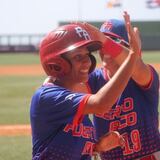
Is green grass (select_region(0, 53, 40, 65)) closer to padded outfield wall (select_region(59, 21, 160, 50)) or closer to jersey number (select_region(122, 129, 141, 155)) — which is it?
padded outfield wall (select_region(59, 21, 160, 50))

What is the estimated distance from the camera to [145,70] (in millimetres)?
4012

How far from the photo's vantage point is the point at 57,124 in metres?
3.25

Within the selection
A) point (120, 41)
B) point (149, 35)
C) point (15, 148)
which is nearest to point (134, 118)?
point (120, 41)

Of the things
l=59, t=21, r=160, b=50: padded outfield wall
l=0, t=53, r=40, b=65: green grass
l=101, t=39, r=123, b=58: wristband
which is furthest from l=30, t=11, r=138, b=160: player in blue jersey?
l=59, t=21, r=160, b=50: padded outfield wall

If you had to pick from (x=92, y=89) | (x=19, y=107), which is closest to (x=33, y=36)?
(x=19, y=107)

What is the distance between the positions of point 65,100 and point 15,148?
5.53 m

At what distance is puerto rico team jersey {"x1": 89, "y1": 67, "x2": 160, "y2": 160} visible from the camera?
414 cm

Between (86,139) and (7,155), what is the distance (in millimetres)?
4880

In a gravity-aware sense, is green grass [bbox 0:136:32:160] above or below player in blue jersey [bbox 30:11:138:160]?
below

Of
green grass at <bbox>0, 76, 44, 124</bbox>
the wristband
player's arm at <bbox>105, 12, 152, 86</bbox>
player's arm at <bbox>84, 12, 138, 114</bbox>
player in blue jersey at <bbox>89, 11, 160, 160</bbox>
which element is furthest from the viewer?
green grass at <bbox>0, 76, 44, 124</bbox>

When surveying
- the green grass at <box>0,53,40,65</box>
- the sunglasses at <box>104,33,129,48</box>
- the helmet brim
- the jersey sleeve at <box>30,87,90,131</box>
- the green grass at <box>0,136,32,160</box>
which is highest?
the helmet brim

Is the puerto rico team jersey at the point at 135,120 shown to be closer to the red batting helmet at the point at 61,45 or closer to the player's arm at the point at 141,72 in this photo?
the player's arm at the point at 141,72

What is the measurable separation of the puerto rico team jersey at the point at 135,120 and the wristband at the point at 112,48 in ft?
1.37

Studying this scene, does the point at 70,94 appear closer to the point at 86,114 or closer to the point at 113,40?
the point at 86,114
